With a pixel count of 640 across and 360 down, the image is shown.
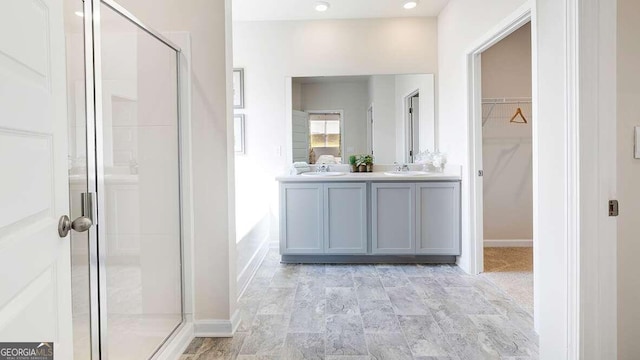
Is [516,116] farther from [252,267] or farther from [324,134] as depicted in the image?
[252,267]

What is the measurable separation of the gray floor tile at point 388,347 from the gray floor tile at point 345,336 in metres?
0.04

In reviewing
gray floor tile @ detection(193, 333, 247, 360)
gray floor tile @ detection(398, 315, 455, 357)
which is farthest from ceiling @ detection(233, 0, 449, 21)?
gray floor tile @ detection(193, 333, 247, 360)

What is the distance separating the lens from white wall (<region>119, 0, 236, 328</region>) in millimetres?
2084

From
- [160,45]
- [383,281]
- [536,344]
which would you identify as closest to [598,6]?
[536,344]

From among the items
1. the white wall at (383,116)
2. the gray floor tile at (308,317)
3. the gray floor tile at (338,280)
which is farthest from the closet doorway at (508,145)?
the gray floor tile at (308,317)

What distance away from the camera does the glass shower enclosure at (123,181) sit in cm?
142

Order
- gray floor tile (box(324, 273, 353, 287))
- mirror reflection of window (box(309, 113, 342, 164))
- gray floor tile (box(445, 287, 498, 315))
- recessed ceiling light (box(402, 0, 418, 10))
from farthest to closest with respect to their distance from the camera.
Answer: mirror reflection of window (box(309, 113, 342, 164)) → recessed ceiling light (box(402, 0, 418, 10)) → gray floor tile (box(324, 273, 353, 287)) → gray floor tile (box(445, 287, 498, 315))

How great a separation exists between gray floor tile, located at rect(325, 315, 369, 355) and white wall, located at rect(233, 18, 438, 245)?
2.12 m

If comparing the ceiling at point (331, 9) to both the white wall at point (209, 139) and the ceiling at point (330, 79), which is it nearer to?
the ceiling at point (330, 79)

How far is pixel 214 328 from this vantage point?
2162 mm

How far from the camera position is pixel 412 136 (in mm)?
4004

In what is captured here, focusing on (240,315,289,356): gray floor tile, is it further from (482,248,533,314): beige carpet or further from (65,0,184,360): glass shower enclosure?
(482,248,533,314): beige carpet

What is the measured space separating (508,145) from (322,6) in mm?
2507

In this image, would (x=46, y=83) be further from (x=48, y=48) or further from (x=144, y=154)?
(x=144, y=154)
